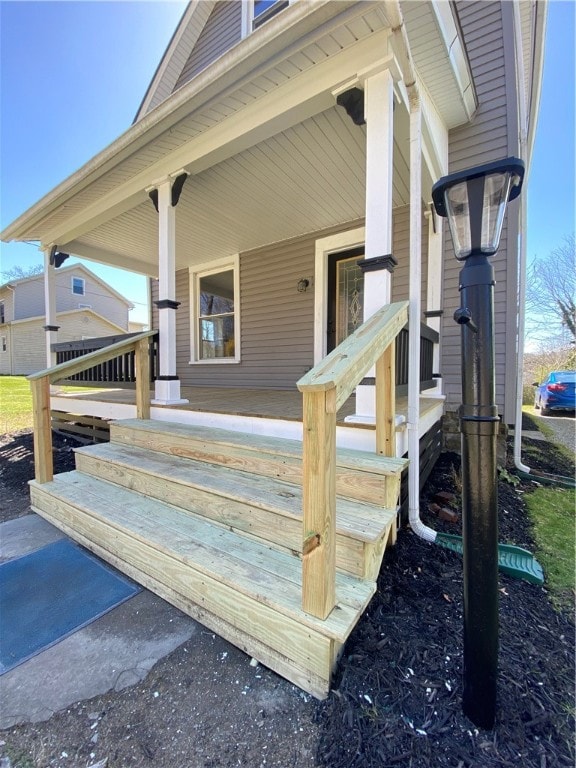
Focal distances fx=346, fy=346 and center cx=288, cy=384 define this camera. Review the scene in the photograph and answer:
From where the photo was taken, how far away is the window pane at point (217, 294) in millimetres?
6406

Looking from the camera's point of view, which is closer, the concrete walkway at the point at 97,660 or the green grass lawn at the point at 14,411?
the concrete walkway at the point at 97,660

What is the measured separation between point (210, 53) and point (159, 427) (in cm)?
635

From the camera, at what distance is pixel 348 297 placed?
4.98 m

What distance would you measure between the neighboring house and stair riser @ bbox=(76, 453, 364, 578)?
1930 cm

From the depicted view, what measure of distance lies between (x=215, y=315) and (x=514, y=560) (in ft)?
18.8

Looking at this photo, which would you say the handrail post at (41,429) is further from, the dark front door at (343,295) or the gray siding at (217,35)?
the gray siding at (217,35)

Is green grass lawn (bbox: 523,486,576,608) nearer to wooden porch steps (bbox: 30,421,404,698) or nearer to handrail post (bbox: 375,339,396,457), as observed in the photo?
wooden porch steps (bbox: 30,421,404,698)

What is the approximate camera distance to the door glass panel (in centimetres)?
491

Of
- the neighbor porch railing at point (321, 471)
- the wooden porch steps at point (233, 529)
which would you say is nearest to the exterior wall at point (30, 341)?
the wooden porch steps at point (233, 529)

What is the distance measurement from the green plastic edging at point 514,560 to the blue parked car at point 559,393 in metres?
8.10

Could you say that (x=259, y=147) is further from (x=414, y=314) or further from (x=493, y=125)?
(x=493, y=125)

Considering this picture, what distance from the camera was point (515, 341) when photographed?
3.81m

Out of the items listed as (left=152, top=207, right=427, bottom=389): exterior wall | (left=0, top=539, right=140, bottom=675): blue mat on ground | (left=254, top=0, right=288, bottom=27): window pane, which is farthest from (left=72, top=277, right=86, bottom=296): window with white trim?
(left=0, top=539, right=140, bottom=675): blue mat on ground

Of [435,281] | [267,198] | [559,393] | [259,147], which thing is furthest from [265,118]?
[559,393]
